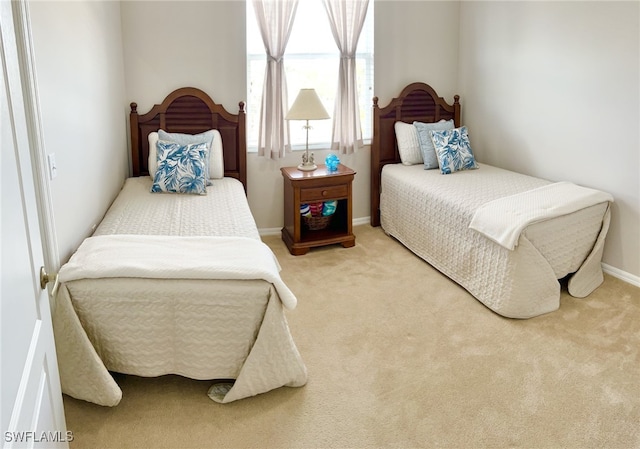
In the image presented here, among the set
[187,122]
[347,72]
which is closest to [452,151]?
[347,72]

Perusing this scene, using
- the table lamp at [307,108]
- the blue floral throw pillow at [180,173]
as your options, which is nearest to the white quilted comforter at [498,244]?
the table lamp at [307,108]

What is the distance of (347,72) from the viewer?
4.36 metres

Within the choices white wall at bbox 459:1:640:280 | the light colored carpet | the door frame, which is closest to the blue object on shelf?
the light colored carpet

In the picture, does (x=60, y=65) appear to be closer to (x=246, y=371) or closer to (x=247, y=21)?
(x=246, y=371)

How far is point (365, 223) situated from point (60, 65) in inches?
110

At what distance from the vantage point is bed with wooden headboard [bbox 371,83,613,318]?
3164 mm

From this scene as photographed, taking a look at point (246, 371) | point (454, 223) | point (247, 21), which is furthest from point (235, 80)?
Answer: point (246, 371)

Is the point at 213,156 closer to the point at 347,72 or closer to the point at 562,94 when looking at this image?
the point at 347,72

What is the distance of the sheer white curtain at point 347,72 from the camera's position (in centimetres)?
428

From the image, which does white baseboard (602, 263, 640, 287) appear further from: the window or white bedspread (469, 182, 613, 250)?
the window

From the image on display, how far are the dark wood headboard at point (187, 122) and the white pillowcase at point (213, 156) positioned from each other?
0.32 feet

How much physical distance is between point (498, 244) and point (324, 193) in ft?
4.57

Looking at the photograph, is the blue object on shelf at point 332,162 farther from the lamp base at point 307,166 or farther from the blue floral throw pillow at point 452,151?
the blue floral throw pillow at point 452,151

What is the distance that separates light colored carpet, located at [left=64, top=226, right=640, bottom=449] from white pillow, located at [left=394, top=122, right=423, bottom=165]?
138 cm
